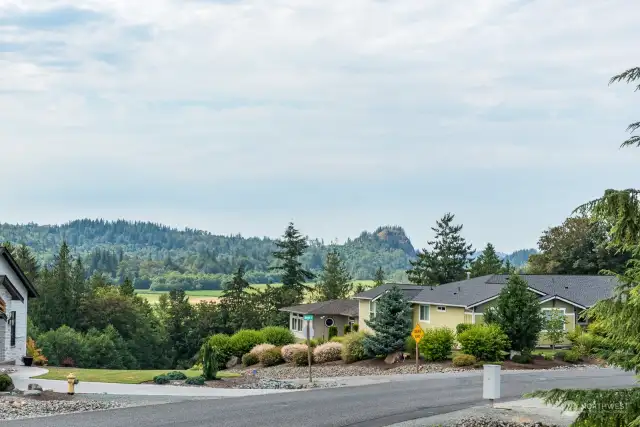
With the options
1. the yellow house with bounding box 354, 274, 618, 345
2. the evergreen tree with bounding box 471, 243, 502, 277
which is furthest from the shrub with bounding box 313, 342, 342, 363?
the evergreen tree with bounding box 471, 243, 502, 277

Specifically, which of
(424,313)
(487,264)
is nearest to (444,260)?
(487,264)

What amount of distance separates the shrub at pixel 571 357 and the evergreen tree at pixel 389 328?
7382 millimetres

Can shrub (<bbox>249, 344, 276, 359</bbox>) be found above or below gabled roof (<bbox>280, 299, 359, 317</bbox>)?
below

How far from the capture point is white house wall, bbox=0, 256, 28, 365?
129 feet

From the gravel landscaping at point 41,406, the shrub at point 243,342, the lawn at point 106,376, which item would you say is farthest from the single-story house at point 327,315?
the gravel landscaping at point 41,406

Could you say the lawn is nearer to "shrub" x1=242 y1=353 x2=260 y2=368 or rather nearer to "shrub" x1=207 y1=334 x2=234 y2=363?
"shrub" x1=242 y1=353 x2=260 y2=368

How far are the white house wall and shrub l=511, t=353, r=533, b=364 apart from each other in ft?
77.5

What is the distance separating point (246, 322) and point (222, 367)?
140 ft

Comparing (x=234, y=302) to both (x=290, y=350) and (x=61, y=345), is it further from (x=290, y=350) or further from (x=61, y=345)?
(x=290, y=350)

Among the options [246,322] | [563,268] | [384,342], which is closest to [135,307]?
[246,322]

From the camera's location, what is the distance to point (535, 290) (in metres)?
48.6

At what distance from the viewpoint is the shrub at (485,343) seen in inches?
1470

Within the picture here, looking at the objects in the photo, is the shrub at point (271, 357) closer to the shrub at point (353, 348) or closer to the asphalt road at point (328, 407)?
the shrub at point (353, 348)

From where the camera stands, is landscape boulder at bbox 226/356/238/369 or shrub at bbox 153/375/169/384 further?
landscape boulder at bbox 226/356/238/369
